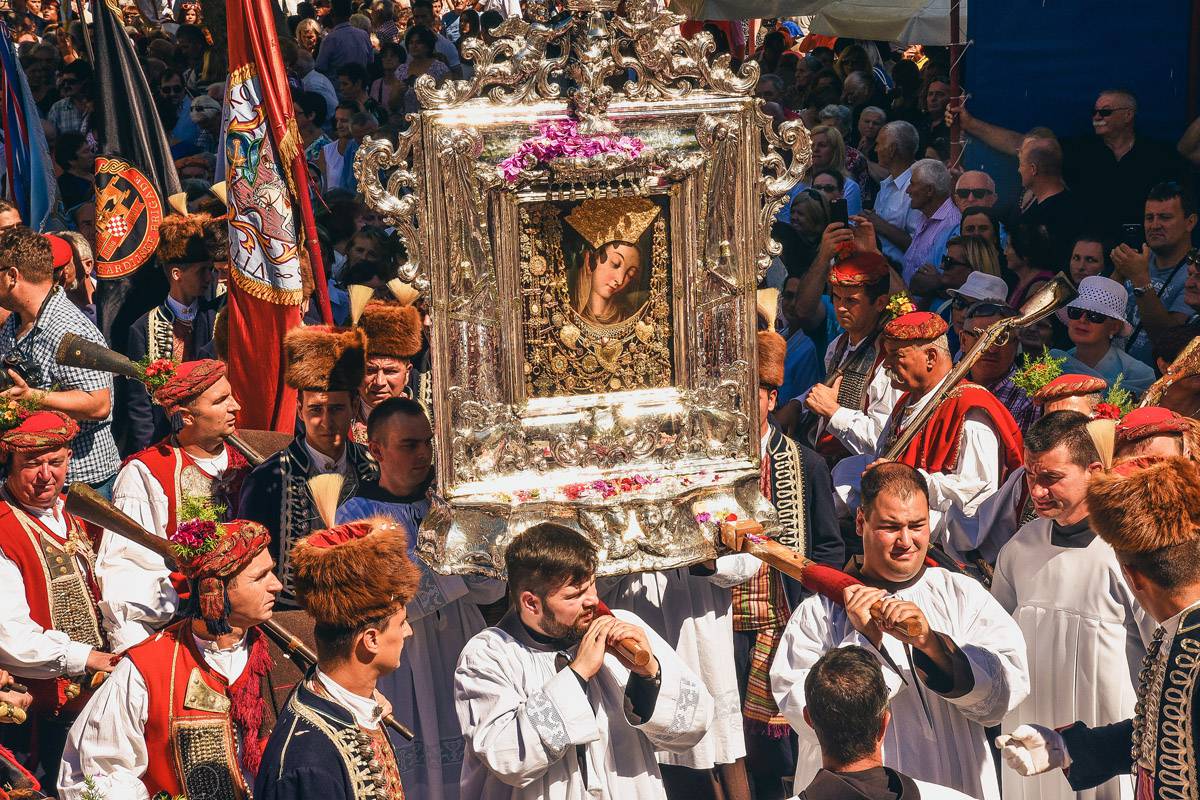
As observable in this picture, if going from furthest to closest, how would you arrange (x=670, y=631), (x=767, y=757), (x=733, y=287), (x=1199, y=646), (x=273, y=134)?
(x=273, y=134) → (x=767, y=757) → (x=670, y=631) → (x=733, y=287) → (x=1199, y=646)

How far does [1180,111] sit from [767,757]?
4472mm

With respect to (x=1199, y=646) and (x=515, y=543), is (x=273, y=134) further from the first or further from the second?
(x=1199, y=646)

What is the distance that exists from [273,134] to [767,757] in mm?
3364

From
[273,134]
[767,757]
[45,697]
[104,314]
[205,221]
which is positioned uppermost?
[273,134]

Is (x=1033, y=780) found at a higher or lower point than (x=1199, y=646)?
lower

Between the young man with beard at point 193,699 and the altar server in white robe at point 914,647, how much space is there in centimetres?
166

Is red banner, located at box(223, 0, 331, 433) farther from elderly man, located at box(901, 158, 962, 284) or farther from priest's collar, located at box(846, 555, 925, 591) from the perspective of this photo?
elderly man, located at box(901, 158, 962, 284)

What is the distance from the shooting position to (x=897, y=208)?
9578mm

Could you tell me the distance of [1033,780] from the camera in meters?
5.44

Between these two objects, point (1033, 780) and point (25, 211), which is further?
point (25, 211)

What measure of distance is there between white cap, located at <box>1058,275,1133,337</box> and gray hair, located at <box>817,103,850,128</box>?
14.5ft

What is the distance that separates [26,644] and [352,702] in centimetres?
166

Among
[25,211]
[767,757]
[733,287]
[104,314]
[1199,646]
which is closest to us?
[1199,646]

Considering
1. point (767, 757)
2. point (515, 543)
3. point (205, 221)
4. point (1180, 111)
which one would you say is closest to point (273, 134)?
point (205, 221)
